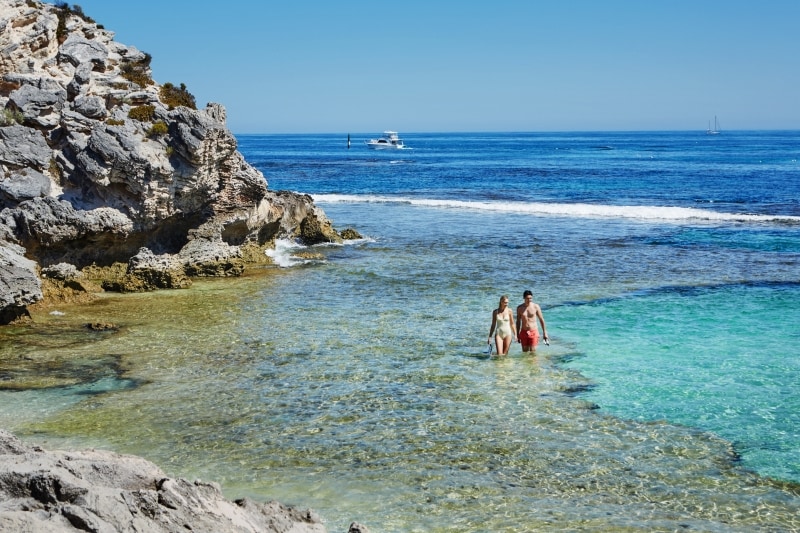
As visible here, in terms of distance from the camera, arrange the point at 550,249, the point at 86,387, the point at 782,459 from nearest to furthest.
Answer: the point at 782,459 → the point at 86,387 → the point at 550,249

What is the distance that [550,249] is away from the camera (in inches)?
1196

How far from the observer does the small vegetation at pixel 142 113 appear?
77.5 ft

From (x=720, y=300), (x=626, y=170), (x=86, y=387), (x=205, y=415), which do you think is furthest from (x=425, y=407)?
(x=626, y=170)

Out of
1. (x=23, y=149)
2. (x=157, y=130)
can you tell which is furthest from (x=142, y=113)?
(x=23, y=149)

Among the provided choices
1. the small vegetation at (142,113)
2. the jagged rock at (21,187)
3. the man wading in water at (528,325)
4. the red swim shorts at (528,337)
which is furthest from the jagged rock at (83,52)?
the red swim shorts at (528,337)

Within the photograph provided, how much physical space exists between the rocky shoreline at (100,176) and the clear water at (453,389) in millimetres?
1337

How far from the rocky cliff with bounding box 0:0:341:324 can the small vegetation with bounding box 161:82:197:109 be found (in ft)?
0.26

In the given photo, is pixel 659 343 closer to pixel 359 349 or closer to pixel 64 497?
pixel 359 349


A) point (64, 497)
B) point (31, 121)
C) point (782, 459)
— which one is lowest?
point (782, 459)

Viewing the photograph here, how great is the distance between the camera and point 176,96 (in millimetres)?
27000

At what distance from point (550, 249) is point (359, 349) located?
15.7m

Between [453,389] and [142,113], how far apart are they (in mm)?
14544

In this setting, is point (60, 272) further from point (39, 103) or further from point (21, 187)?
point (39, 103)

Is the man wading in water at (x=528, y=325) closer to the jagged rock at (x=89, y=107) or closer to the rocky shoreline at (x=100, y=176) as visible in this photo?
the rocky shoreline at (x=100, y=176)
